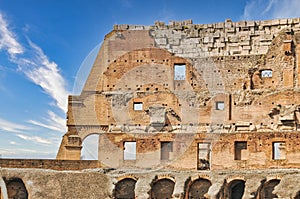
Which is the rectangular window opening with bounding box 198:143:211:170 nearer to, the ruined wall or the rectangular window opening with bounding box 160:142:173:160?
the ruined wall

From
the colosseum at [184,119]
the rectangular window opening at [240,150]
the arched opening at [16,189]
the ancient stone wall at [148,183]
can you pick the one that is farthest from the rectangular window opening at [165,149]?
the arched opening at [16,189]

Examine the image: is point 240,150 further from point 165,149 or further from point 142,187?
point 142,187

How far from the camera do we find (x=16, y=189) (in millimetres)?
22281

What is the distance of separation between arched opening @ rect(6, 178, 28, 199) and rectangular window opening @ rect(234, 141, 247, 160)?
1007cm

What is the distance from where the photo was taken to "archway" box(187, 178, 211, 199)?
23500 millimetres

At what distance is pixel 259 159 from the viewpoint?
24797 mm

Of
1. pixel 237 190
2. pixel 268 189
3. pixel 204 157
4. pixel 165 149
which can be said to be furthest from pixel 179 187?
pixel 204 157

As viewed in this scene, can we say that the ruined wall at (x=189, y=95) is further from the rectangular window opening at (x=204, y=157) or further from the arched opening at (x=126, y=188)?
the arched opening at (x=126, y=188)

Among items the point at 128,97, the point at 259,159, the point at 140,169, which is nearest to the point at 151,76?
the point at 128,97

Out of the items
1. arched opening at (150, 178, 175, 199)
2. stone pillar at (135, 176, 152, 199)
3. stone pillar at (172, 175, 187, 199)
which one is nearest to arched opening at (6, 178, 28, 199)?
stone pillar at (135, 176, 152, 199)

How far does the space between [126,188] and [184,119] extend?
6761 mm

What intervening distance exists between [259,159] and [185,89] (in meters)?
7.13

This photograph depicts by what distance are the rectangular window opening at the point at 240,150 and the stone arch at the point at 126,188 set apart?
17.3 ft

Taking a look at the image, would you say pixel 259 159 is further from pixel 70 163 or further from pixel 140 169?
pixel 70 163
